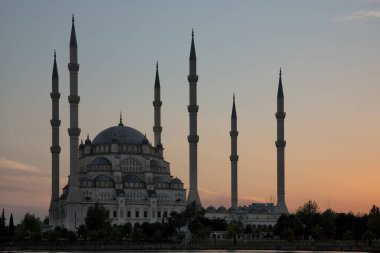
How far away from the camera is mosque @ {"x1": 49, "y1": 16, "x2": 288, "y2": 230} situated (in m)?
128

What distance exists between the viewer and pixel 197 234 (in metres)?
119

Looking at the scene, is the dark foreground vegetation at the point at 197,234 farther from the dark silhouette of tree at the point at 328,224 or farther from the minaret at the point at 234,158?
the minaret at the point at 234,158

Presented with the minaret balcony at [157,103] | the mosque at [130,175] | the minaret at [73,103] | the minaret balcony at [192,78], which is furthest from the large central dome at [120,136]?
the minaret at [73,103]

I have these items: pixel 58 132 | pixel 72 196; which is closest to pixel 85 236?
pixel 72 196

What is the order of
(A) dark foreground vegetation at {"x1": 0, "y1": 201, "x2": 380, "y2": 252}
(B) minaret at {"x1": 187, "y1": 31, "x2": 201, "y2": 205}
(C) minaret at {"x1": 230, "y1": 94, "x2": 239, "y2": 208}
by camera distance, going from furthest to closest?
(C) minaret at {"x1": 230, "y1": 94, "x2": 239, "y2": 208} → (B) minaret at {"x1": 187, "y1": 31, "x2": 201, "y2": 205} → (A) dark foreground vegetation at {"x1": 0, "y1": 201, "x2": 380, "y2": 252}

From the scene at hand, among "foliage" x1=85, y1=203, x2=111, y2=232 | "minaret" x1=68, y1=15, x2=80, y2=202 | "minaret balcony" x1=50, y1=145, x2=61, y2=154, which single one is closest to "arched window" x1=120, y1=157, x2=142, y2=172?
"minaret balcony" x1=50, y1=145, x2=61, y2=154

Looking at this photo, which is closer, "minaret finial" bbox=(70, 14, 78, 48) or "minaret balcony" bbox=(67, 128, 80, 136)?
"minaret balcony" bbox=(67, 128, 80, 136)

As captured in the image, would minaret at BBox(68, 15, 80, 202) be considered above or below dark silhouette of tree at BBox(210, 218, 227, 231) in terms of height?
above

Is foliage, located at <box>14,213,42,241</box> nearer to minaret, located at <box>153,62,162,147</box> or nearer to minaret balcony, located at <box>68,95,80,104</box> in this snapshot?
minaret balcony, located at <box>68,95,80,104</box>

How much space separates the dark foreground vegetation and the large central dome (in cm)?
2097

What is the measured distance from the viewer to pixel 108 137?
148 metres

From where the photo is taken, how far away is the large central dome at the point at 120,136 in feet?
481

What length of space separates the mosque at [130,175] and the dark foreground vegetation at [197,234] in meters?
6.80

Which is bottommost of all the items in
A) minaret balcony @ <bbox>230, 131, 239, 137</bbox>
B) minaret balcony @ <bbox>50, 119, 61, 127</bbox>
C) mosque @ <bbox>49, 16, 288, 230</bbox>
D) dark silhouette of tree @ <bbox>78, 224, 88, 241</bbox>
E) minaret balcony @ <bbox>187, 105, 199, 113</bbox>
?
dark silhouette of tree @ <bbox>78, 224, 88, 241</bbox>
